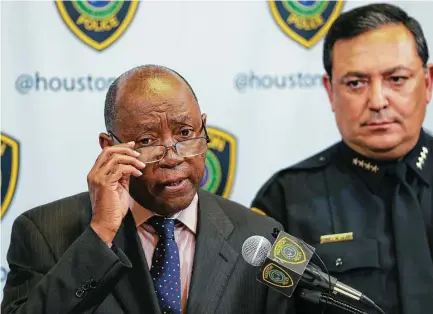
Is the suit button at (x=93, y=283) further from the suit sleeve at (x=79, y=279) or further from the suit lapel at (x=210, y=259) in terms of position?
the suit lapel at (x=210, y=259)

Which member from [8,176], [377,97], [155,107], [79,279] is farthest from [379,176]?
[8,176]

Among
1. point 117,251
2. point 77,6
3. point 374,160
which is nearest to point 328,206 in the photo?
point 374,160

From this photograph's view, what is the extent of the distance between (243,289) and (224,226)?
7.0 inches

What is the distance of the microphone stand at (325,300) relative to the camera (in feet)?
4.93

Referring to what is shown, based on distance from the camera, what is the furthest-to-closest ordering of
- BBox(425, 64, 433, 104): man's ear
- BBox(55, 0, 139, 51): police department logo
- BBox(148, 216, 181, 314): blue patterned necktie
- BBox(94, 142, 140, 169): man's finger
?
BBox(55, 0, 139, 51): police department logo → BBox(425, 64, 433, 104): man's ear → BBox(148, 216, 181, 314): blue patterned necktie → BBox(94, 142, 140, 169): man's finger

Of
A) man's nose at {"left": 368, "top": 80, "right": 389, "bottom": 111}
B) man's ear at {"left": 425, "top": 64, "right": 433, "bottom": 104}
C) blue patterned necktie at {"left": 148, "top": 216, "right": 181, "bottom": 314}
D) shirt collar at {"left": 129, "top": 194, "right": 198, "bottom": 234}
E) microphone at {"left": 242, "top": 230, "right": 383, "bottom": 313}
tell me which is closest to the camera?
microphone at {"left": 242, "top": 230, "right": 383, "bottom": 313}

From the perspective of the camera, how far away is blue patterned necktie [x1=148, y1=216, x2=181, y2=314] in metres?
1.66

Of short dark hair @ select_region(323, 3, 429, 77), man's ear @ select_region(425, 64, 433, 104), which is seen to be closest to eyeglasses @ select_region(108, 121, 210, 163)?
short dark hair @ select_region(323, 3, 429, 77)

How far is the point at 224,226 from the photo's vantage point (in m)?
1.84

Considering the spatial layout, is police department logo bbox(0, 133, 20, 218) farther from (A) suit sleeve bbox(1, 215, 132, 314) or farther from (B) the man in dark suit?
(A) suit sleeve bbox(1, 215, 132, 314)

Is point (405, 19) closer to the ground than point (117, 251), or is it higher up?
higher up

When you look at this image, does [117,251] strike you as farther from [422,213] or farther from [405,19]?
[405,19]

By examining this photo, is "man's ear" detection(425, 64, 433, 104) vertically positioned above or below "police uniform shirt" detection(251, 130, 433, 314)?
above

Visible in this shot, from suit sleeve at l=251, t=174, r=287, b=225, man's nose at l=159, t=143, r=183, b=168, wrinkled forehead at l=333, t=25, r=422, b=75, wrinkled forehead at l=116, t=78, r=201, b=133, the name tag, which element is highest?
wrinkled forehead at l=333, t=25, r=422, b=75
